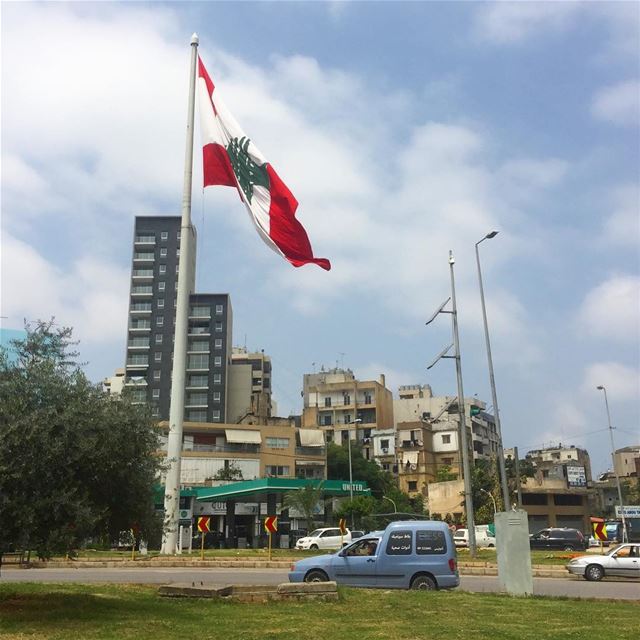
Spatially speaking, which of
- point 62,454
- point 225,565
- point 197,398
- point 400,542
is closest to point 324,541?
point 225,565

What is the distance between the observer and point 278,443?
3420 inches

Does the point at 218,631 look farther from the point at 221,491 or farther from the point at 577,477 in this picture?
the point at 577,477

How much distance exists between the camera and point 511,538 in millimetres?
17375

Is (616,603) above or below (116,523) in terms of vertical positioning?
below

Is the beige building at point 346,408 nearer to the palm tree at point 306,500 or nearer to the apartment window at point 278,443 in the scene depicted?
the apartment window at point 278,443

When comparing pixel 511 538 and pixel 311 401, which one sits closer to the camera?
pixel 511 538

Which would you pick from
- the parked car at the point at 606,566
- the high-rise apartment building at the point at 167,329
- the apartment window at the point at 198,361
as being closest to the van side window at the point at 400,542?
the parked car at the point at 606,566

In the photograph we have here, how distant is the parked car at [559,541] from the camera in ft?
Answer: 167

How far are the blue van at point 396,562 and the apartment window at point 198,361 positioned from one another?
90.3m

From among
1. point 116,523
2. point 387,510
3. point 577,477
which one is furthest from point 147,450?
point 577,477

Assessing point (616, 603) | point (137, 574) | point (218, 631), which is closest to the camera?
point (218, 631)

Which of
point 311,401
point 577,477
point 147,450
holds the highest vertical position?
point 311,401

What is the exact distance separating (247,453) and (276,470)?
13.3 feet

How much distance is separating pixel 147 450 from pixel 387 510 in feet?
214
